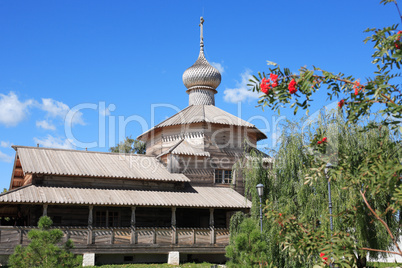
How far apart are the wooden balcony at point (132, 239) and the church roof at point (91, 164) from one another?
2851 millimetres

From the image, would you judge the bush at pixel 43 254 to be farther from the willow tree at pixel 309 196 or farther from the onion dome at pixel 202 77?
the onion dome at pixel 202 77

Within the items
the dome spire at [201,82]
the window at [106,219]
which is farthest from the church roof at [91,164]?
the dome spire at [201,82]

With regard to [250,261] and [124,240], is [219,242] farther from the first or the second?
[250,261]

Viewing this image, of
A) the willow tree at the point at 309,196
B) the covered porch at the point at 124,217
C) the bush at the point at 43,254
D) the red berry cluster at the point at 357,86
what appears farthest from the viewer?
the covered porch at the point at 124,217

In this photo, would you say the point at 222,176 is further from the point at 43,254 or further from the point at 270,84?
the point at 270,84

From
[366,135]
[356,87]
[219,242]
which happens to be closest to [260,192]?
[366,135]

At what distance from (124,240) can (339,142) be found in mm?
10529

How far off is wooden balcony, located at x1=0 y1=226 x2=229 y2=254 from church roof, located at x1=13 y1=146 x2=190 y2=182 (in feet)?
9.35

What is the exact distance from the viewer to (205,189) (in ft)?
80.8

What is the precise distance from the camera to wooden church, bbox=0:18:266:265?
19828mm

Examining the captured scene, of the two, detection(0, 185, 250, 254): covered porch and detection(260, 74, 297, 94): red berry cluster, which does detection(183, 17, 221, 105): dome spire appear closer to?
detection(0, 185, 250, 254): covered porch

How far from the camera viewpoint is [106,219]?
22.0 meters

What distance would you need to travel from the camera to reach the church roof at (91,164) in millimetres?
21234

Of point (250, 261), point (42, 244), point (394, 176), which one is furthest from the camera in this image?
point (250, 261)
